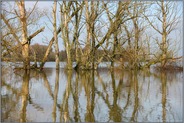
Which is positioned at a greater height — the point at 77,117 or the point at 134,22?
the point at 134,22

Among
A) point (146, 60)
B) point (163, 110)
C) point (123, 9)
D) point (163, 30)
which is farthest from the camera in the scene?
point (163, 30)

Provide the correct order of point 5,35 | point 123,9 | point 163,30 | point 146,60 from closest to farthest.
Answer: point 5,35 → point 123,9 → point 146,60 → point 163,30

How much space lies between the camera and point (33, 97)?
9227 millimetres

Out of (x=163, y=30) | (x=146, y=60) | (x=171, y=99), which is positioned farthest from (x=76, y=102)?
(x=163, y=30)

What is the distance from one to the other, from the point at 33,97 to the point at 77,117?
3.38m

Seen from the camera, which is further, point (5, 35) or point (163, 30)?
point (163, 30)

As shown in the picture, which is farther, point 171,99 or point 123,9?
point 123,9

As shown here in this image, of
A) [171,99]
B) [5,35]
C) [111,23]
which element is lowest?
[171,99]

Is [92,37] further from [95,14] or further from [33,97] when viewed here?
[33,97]

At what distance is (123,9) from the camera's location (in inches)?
951

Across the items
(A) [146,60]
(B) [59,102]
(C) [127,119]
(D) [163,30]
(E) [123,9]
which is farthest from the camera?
(D) [163,30]

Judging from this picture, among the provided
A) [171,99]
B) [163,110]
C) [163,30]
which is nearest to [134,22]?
[163,30]

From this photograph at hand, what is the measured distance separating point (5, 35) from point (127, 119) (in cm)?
1276

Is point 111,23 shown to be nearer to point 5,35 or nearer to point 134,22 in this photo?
point 134,22
